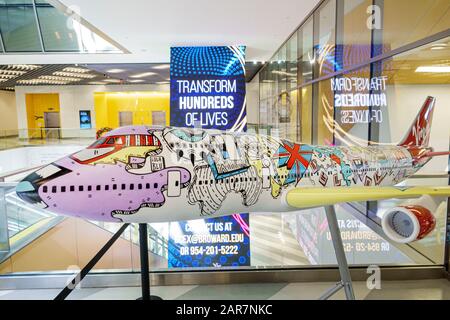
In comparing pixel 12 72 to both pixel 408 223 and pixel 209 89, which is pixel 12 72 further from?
pixel 408 223

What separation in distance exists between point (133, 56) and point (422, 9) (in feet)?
21.6

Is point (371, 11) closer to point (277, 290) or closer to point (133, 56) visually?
point (277, 290)

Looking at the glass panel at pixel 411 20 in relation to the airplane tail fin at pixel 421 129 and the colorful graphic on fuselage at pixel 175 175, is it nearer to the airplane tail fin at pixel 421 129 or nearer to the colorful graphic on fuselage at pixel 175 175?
the airplane tail fin at pixel 421 129

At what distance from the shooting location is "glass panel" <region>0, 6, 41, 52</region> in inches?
244

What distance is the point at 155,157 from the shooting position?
1.61 meters

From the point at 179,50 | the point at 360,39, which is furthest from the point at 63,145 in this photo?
the point at 360,39

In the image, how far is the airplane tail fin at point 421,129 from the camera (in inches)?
117

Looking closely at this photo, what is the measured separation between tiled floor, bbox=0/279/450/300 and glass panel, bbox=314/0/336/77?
13.0 feet

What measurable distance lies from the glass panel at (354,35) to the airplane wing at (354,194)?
3.40 metres

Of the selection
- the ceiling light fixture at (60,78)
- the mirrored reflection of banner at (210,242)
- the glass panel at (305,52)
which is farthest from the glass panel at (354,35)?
the ceiling light fixture at (60,78)

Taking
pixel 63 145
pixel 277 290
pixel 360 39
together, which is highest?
pixel 360 39

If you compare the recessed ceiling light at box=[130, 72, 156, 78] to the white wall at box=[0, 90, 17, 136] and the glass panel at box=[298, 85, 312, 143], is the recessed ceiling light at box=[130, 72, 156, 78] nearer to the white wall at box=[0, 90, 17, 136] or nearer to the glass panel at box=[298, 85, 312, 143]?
the glass panel at box=[298, 85, 312, 143]

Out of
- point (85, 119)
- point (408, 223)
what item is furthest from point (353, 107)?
point (85, 119)

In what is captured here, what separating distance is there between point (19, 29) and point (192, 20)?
427 centimetres
